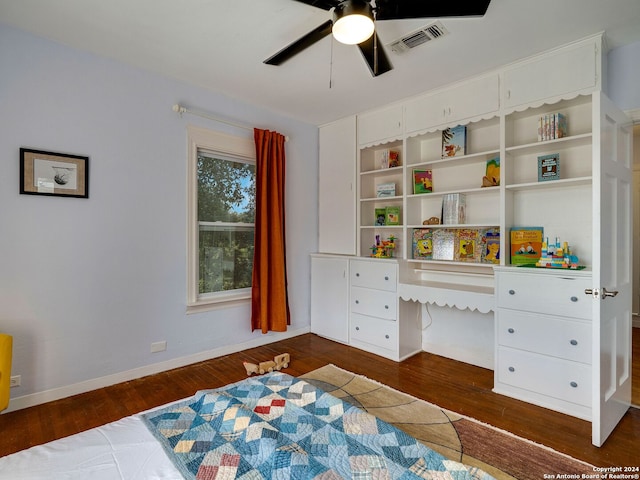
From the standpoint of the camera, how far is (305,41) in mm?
1843

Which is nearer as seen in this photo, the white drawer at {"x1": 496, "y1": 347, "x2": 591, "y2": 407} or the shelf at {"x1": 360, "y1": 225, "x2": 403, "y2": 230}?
the white drawer at {"x1": 496, "y1": 347, "x2": 591, "y2": 407}

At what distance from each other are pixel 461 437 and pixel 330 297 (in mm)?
2098

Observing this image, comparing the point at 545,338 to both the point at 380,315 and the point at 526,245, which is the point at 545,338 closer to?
the point at 526,245

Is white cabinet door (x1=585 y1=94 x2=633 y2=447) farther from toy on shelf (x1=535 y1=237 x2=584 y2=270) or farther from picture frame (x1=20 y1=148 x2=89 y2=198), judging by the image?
picture frame (x1=20 y1=148 x2=89 y2=198)

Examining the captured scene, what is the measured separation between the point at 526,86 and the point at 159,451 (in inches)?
124

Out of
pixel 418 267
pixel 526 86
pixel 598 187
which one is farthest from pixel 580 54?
pixel 418 267

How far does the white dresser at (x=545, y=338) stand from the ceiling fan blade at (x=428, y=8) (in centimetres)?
171

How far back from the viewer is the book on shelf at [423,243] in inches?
129

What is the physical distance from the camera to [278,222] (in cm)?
357

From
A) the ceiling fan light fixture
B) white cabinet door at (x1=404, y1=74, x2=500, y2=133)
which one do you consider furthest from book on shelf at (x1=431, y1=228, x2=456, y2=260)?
the ceiling fan light fixture

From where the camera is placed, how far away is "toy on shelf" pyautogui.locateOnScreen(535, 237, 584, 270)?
7.53 ft

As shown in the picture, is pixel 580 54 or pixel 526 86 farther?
pixel 526 86

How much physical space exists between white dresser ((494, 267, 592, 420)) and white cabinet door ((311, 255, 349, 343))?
1582 mm

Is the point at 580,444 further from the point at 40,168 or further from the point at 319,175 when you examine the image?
the point at 40,168
